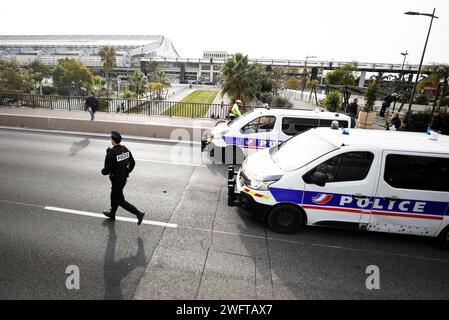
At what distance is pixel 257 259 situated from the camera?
176 inches

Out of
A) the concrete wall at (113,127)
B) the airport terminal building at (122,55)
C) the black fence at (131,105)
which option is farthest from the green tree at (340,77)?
the concrete wall at (113,127)

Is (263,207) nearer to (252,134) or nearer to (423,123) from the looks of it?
(252,134)

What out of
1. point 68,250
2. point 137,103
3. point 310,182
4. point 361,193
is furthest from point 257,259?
point 137,103

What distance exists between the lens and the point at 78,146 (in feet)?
34.1

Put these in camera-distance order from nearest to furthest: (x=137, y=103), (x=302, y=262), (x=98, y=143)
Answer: (x=302, y=262) → (x=98, y=143) → (x=137, y=103)

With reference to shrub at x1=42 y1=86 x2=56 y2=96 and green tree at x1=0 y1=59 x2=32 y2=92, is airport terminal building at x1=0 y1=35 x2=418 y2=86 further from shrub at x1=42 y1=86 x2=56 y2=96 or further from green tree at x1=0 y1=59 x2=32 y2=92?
green tree at x1=0 y1=59 x2=32 y2=92

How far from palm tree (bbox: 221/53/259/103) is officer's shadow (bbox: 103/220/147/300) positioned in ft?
63.7

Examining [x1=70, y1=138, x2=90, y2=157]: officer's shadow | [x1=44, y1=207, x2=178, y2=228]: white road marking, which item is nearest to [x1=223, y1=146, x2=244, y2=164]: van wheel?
[x1=44, y1=207, x2=178, y2=228]: white road marking

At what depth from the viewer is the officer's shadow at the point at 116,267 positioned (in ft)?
11.9

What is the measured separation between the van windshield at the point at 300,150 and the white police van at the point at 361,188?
0.02 metres

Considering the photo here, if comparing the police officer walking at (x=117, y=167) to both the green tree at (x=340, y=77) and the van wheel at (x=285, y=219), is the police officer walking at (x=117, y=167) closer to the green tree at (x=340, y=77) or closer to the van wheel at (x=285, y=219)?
the van wheel at (x=285, y=219)

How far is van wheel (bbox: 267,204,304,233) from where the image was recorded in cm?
511
